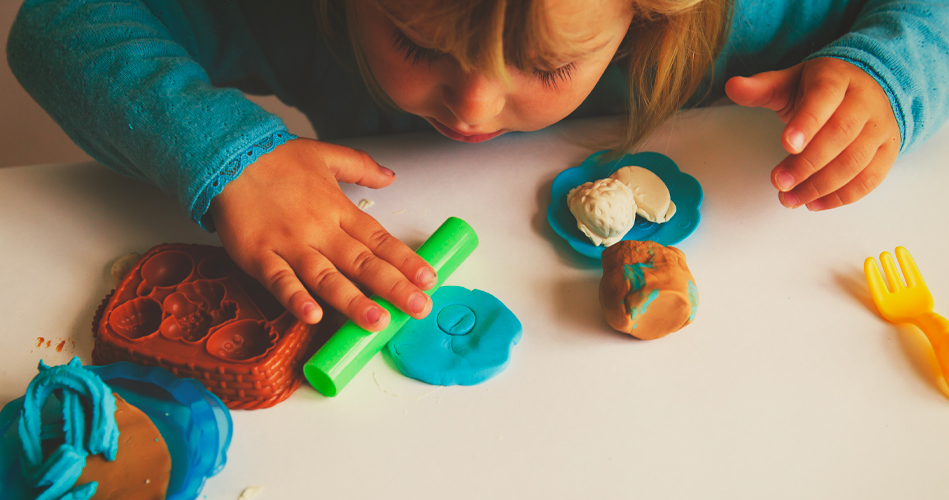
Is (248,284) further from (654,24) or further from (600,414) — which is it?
(654,24)

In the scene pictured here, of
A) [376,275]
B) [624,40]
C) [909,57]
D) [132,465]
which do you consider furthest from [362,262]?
[909,57]

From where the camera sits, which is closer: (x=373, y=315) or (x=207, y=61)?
(x=373, y=315)

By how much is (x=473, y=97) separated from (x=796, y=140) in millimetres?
295

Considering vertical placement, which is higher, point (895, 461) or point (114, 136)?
point (114, 136)

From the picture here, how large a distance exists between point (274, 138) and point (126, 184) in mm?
205

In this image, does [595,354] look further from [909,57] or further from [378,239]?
[909,57]

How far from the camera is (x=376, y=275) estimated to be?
500 mm

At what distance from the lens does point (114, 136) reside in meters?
0.56

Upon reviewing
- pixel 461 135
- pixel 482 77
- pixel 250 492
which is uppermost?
pixel 482 77

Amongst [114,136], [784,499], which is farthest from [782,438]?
[114,136]

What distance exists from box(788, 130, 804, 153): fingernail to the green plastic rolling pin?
32 cm

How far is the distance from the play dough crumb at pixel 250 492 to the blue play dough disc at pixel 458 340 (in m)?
0.14

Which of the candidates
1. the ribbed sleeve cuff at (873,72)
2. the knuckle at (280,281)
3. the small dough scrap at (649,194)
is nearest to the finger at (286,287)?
the knuckle at (280,281)

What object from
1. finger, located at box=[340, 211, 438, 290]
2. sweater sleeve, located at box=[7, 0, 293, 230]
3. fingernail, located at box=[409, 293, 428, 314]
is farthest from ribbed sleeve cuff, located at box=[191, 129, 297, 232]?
fingernail, located at box=[409, 293, 428, 314]
